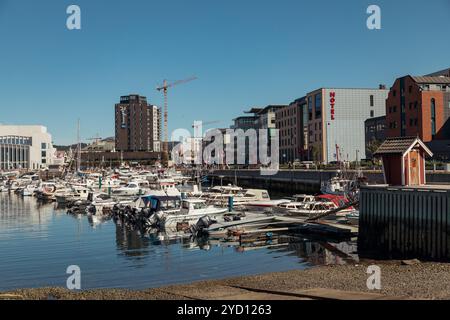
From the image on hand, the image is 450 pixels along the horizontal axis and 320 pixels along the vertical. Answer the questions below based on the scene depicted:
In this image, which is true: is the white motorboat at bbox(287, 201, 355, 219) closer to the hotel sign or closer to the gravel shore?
the gravel shore

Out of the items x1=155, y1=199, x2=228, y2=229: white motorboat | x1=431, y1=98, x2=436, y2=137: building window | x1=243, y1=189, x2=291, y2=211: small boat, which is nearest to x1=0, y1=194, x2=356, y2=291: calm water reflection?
x1=155, y1=199, x2=228, y2=229: white motorboat

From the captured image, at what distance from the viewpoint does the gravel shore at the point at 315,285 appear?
19.7m

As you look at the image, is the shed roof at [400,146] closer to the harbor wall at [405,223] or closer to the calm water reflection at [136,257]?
the harbor wall at [405,223]

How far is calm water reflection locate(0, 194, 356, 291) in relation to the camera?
28328 millimetres

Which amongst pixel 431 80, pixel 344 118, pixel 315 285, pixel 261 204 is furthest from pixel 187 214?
pixel 344 118

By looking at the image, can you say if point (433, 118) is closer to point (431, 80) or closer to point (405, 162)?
point (431, 80)

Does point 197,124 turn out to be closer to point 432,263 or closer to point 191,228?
point 191,228

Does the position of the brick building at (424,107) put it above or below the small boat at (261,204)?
above

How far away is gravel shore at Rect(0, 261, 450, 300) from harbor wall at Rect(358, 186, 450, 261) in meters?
2.05

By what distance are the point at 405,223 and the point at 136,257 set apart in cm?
1731

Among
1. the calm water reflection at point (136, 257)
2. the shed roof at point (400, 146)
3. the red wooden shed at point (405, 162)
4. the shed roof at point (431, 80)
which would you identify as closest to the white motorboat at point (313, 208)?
the calm water reflection at point (136, 257)
